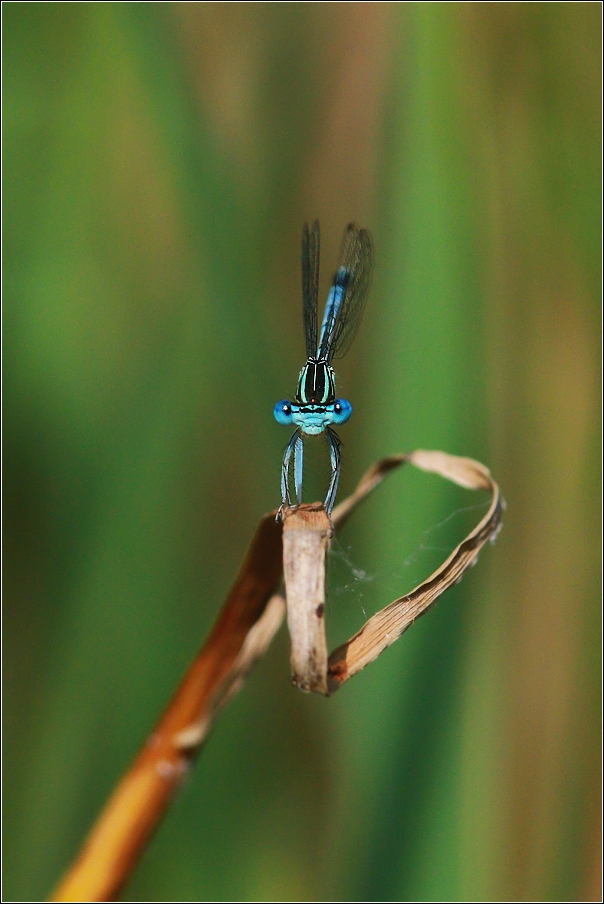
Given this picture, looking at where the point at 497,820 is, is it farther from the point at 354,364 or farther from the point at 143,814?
the point at 354,364

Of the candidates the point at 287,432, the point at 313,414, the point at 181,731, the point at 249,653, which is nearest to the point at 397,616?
the point at 249,653

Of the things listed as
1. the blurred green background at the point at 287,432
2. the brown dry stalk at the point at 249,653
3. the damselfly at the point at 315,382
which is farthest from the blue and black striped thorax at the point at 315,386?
the brown dry stalk at the point at 249,653

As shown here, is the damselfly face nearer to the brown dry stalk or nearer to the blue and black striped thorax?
the blue and black striped thorax

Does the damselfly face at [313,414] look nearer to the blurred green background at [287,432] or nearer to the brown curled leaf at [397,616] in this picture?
the blurred green background at [287,432]

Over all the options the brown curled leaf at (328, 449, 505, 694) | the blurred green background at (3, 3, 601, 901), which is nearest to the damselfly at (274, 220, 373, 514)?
the blurred green background at (3, 3, 601, 901)

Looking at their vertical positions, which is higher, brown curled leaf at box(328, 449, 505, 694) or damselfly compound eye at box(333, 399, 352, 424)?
damselfly compound eye at box(333, 399, 352, 424)

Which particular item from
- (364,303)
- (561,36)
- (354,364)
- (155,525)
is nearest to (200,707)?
(155,525)

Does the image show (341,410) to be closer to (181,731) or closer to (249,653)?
(249,653)
